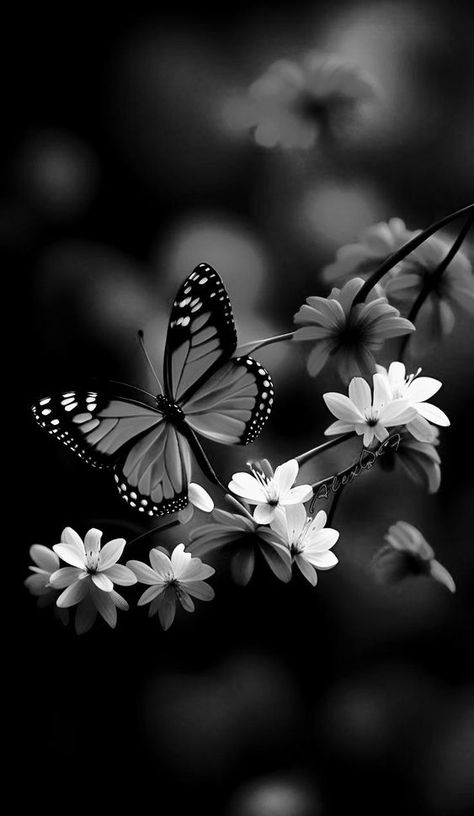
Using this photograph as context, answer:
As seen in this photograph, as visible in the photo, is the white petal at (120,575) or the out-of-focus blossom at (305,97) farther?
the out-of-focus blossom at (305,97)

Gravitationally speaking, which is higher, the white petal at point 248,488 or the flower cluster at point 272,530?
the white petal at point 248,488

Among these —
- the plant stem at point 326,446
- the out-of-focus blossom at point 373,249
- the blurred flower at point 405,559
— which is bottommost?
the blurred flower at point 405,559

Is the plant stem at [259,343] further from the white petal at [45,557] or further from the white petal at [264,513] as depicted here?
the white petal at [45,557]

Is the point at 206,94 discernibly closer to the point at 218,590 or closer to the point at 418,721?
the point at 218,590

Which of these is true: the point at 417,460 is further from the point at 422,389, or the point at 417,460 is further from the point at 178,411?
the point at 178,411

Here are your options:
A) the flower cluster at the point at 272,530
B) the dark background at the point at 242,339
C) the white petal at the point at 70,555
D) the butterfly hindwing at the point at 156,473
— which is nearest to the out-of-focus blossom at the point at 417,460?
the dark background at the point at 242,339

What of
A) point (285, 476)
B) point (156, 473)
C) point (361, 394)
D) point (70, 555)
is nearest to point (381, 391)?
point (361, 394)

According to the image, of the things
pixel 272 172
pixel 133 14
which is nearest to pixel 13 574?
pixel 272 172
